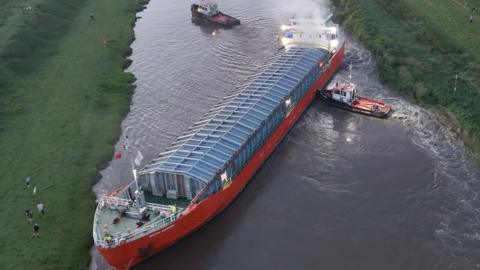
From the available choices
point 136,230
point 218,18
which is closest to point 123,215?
point 136,230

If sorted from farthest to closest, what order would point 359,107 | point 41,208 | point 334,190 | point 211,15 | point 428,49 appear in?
point 211,15, point 428,49, point 359,107, point 334,190, point 41,208

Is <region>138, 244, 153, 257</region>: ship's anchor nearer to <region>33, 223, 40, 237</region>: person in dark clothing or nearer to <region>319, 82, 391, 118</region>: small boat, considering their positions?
<region>33, 223, 40, 237</region>: person in dark clothing

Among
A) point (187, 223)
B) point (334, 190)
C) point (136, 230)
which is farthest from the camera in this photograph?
point (334, 190)

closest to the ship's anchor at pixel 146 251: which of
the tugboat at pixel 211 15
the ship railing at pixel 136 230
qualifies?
the ship railing at pixel 136 230

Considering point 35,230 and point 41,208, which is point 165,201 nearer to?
point 35,230

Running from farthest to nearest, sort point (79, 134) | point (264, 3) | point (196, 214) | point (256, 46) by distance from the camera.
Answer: point (264, 3) → point (256, 46) → point (79, 134) → point (196, 214)

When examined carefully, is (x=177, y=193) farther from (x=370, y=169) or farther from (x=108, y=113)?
(x=108, y=113)

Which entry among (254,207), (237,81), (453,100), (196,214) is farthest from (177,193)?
(453,100)

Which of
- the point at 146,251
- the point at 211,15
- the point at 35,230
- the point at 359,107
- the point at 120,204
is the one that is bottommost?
the point at 35,230
